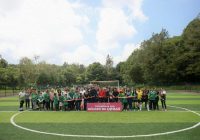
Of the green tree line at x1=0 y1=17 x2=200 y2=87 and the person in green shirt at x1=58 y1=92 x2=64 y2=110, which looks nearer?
the person in green shirt at x1=58 y1=92 x2=64 y2=110

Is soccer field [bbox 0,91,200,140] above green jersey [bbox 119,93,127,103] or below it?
below

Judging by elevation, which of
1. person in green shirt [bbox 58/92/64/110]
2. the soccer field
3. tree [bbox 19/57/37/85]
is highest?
tree [bbox 19/57/37/85]

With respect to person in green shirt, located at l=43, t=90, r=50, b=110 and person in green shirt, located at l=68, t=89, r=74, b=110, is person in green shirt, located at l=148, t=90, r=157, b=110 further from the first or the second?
person in green shirt, located at l=43, t=90, r=50, b=110

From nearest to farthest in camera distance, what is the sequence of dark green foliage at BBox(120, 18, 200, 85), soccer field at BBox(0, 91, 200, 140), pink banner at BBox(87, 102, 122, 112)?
soccer field at BBox(0, 91, 200, 140) → pink banner at BBox(87, 102, 122, 112) → dark green foliage at BBox(120, 18, 200, 85)

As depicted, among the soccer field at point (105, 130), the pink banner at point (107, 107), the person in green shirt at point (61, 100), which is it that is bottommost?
the soccer field at point (105, 130)

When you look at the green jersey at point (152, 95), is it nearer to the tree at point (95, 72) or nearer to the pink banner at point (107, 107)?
the pink banner at point (107, 107)

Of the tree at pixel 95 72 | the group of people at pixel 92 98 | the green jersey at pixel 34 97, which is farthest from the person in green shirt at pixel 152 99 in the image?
the tree at pixel 95 72

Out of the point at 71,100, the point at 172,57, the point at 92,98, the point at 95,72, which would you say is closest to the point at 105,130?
the point at 71,100

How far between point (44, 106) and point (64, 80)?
102189 mm

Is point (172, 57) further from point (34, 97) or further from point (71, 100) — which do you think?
point (34, 97)

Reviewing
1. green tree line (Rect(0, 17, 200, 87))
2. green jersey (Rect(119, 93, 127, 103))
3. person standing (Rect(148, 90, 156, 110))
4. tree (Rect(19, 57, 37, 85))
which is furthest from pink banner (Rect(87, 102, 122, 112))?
tree (Rect(19, 57, 37, 85))

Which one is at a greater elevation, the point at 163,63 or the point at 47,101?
the point at 163,63

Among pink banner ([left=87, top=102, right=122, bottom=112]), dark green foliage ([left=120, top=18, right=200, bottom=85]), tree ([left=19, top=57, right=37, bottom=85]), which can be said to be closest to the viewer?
pink banner ([left=87, top=102, right=122, bottom=112])

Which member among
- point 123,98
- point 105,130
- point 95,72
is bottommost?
point 105,130
